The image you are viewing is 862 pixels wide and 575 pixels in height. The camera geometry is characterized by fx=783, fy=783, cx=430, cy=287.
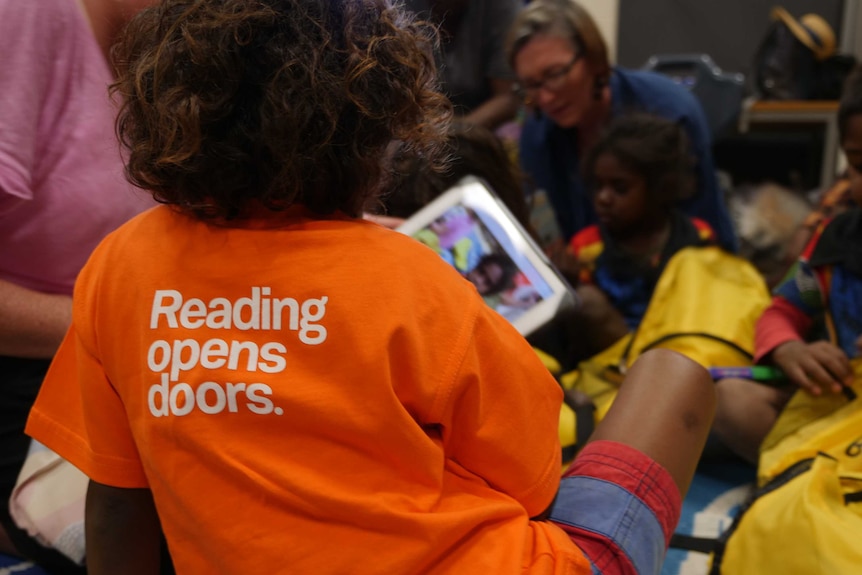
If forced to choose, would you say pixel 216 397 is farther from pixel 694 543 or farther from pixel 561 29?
pixel 561 29

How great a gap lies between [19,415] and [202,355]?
1.52 ft

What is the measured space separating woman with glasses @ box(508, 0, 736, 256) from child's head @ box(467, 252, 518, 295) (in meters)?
0.74

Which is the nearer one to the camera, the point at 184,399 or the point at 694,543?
the point at 184,399

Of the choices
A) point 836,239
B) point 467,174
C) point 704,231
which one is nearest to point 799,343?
point 836,239

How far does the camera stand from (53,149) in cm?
82

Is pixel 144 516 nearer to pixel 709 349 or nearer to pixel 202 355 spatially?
pixel 202 355

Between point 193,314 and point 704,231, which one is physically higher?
point 193,314

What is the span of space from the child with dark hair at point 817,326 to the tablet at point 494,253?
366mm

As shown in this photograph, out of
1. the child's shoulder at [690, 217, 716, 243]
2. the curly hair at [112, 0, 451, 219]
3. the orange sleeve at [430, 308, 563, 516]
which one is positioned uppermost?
the curly hair at [112, 0, 451, 219]

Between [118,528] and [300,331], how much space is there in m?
0.27

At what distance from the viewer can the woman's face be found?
163cm

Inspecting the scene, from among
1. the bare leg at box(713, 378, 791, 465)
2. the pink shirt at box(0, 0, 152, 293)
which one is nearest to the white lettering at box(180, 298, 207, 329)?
the pink shirt at box(0, 0, 152, 293)

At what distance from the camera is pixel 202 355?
1.79ft

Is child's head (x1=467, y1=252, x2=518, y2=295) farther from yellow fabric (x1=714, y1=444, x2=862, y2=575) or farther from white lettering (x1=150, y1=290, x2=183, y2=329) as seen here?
white lettering (x1=150, y1=290, x2=183, y2=329)
